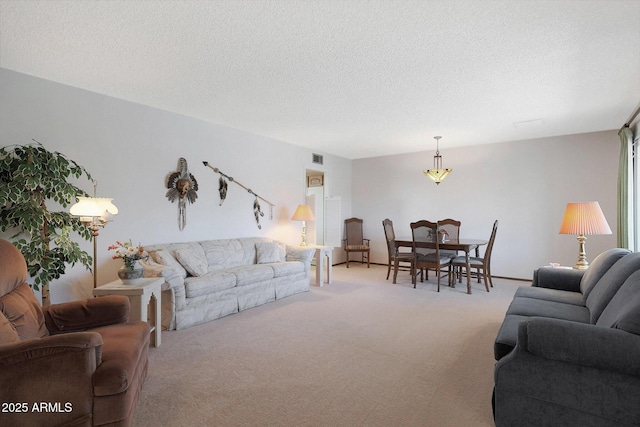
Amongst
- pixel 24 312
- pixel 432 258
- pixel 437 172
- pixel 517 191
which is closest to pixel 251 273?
pixel 24 312

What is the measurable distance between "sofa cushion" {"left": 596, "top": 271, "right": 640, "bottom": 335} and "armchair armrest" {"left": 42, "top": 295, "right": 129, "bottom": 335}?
2901 millimetres

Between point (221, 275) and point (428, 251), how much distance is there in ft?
11.5

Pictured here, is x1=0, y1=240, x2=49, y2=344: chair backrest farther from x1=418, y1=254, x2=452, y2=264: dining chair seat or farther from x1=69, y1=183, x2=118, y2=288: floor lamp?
x1=418, y1=254, x2=452, y2=264: dining chair seat

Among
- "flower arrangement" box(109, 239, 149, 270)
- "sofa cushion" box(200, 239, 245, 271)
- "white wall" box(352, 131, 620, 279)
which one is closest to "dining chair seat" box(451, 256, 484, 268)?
"white wall" box(352, 131, 620, 279)

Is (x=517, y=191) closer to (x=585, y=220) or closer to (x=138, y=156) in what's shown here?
(x=585, y=220)

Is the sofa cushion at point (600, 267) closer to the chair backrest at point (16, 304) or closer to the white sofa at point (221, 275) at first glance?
the white sofa at point (221, 275)

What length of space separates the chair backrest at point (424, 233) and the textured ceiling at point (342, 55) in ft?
Result: 5.37

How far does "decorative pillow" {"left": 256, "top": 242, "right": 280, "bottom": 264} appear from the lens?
4918 millimetres

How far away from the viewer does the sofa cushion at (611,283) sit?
2105 millimetres

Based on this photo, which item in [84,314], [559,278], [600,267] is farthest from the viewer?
[559,278]

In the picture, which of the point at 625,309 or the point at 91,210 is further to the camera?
the point at 91,210

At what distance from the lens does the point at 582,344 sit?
154 cm

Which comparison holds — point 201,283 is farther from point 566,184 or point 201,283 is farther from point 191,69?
point 566,184

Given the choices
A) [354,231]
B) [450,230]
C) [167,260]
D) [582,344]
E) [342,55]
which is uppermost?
[342,55]
